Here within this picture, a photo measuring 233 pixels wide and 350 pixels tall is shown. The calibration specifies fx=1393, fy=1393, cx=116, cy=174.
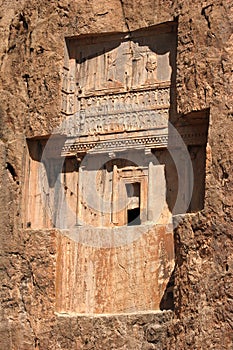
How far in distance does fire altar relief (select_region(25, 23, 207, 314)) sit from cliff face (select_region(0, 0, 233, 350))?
0.66ft

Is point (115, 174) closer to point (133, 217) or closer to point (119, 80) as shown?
point (133, 217)

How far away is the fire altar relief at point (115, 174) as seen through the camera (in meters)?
16.3

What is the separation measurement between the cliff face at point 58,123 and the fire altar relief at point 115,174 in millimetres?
202

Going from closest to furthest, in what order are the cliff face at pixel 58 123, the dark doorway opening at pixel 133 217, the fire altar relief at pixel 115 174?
the cliff face at pixel 58 123, the fire altar relief at pixel 115 174, the dark doorway opening at pixel 133 217

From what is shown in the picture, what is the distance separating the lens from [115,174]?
1677cm

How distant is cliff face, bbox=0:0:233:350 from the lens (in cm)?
1531

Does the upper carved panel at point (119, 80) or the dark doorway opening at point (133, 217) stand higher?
the upper carved panel at point (119, 80)

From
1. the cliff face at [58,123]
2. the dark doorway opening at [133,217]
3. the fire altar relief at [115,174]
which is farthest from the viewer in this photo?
the dark doorway opening at [133,217]

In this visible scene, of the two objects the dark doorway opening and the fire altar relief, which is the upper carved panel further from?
the dark doorway opening

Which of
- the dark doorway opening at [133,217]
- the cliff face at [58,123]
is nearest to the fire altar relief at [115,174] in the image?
the dark doorway opening at [133,217]

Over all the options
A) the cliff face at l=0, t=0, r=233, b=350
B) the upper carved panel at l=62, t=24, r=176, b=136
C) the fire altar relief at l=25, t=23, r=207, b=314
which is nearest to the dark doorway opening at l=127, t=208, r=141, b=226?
the fire altar relief at l=25, t=23, r=207, b=314

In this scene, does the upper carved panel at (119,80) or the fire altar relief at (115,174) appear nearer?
the fire altar relief at (115,174)

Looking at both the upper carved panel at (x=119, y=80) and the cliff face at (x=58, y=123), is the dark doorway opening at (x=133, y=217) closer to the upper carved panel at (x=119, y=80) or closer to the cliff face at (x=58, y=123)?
the cliff face at (x=58, y=123)

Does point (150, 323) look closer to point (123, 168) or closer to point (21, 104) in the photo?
point (123, 168)
